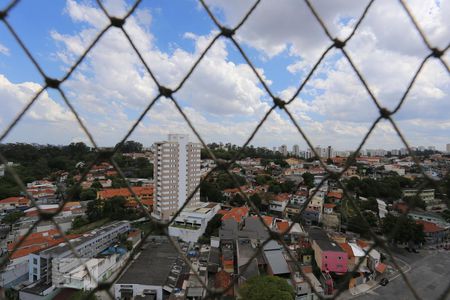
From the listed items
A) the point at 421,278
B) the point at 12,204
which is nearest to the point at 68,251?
the point at 12,204

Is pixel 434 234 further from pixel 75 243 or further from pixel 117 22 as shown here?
pixel 117 22

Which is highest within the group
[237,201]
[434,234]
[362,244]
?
[237,201]

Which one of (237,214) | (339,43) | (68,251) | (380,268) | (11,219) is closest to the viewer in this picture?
(339,43)

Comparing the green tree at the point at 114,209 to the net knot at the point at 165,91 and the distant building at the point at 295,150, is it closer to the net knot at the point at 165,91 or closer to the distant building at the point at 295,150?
the net knot at the point at 165,91

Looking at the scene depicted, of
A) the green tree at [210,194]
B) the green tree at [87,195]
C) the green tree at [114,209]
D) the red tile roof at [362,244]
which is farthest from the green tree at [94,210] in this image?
the red tile roof at [362,244]

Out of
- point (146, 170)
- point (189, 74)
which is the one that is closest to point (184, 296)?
point (189, 74)

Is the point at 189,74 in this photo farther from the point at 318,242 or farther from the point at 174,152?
the point at 174,152

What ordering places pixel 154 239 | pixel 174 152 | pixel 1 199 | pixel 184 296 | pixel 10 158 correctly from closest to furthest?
pixel 184 296, pixel 154 239, pixel 174 152, pixel 1 199, pixel 10 158
